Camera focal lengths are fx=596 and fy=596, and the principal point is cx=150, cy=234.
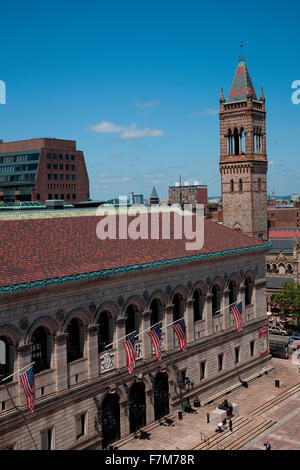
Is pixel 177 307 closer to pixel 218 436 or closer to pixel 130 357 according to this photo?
pixel 130 357

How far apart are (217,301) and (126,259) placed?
544 inches

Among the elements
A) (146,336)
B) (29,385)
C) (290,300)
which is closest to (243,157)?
(290,300)

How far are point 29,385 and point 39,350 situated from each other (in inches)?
112

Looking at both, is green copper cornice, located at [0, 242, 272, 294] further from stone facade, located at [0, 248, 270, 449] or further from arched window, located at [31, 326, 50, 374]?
arched window, located at [31, 326, 50, 374]

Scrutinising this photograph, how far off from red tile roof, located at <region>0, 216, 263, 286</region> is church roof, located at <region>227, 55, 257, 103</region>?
102 feet

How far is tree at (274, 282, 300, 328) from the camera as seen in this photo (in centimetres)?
7938

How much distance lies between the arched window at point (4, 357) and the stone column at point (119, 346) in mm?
9707

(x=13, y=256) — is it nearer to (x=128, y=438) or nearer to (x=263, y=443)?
(x=128, y=438)

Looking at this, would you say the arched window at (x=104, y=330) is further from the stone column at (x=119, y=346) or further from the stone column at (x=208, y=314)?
the stone column at (x=208, y=314)

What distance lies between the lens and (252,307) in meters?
60.0

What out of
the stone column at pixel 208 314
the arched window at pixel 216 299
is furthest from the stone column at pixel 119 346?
the arched window at pixel 216 299

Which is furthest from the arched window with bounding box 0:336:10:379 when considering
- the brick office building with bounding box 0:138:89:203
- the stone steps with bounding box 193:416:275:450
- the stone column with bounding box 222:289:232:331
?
the brick office building with bounding box 0:138:89:203
